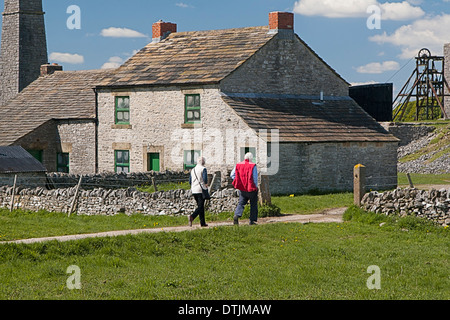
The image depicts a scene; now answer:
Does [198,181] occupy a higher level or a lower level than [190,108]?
lower

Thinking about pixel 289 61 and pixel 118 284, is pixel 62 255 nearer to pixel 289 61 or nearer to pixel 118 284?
pixel 118 284

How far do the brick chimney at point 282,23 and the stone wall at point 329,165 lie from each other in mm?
6155

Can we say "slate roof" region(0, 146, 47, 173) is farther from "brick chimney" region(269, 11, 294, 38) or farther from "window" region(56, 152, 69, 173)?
"brick chimney" region(269, 11, 294, 38)

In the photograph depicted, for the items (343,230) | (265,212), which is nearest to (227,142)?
(265,212)

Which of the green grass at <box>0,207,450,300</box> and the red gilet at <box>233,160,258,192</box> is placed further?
the red gilet at <box>233,160,258,192</box>

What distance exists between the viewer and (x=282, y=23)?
31062 mm

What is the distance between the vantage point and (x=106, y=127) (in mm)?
32844

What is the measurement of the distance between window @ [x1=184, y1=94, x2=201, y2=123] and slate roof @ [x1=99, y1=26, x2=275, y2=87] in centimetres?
76

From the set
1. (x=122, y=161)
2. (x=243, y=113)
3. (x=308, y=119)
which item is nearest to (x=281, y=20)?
(x=308, y=119)

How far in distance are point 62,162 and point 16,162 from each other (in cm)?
963

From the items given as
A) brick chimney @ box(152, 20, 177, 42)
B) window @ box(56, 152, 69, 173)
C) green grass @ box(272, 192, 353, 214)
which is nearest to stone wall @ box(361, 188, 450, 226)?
green grass @ box(272, 192, 353, 214)

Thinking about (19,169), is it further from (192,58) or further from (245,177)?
(245,177)

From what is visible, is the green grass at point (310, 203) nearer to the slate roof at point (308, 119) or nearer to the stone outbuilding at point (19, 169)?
the slate roof at point (308, 119)

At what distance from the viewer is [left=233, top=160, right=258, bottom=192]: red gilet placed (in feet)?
56.1
